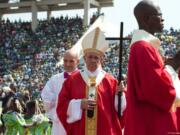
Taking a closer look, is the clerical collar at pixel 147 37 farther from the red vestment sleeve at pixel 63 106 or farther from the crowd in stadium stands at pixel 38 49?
the crowd in stadium stands at pixel 38 49

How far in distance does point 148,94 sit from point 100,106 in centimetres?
215

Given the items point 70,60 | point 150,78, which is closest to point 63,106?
point 70,60

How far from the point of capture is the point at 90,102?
6.47 metres

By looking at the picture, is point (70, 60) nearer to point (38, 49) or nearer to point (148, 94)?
point (148, 94)

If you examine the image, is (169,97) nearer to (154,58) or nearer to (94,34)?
(154,58)

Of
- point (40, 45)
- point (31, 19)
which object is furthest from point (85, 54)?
point (31, 19)

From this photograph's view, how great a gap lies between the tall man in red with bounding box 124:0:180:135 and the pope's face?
1956mm

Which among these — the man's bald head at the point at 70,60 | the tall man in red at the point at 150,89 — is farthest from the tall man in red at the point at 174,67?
the man's bald head at the point at 70,60

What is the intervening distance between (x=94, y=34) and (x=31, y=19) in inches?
1323

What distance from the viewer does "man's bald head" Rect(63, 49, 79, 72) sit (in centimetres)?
776

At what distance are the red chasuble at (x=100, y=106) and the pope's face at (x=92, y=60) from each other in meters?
0.18

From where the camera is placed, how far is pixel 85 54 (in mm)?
6715

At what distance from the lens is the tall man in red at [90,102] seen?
21.4 ft

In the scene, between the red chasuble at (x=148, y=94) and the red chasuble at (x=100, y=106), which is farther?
the red chasuble at (x=100, y=106)
